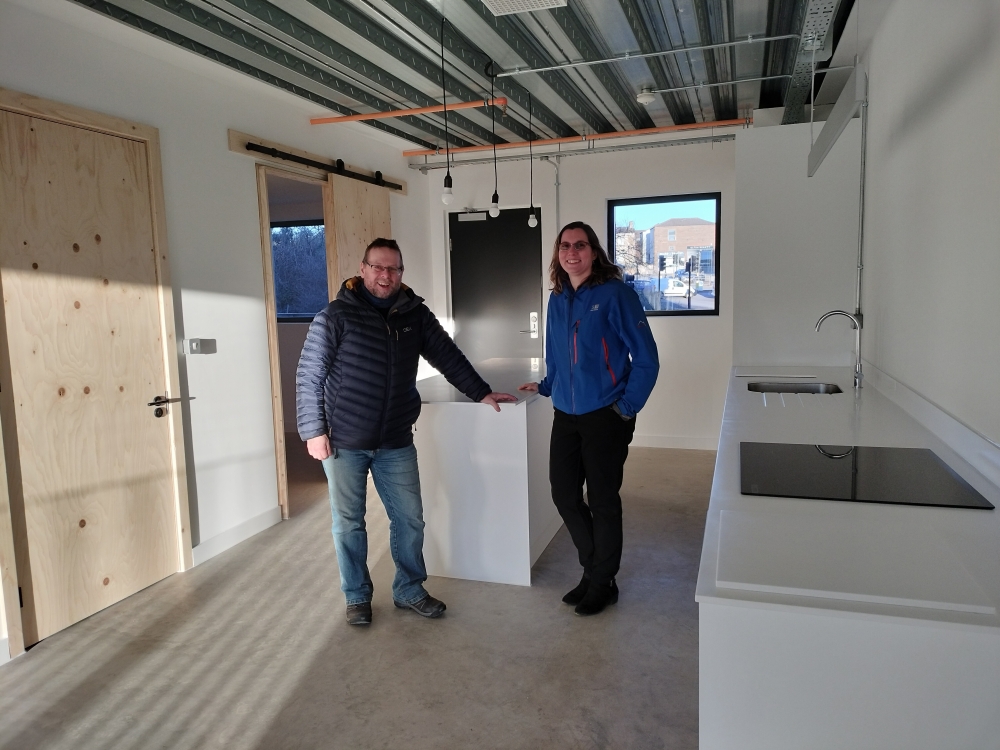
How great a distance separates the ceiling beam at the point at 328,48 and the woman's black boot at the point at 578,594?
9.31 ft

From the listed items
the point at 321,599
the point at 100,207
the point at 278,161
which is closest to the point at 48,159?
the point at 100,207

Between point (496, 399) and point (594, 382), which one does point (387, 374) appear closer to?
point (496, 399)

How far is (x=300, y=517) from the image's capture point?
176 inches

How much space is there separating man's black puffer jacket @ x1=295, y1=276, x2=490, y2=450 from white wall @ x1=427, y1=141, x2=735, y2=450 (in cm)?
349

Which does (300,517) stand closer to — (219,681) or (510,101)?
(219,681)

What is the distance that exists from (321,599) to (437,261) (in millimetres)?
3973

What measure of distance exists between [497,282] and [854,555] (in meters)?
5.43

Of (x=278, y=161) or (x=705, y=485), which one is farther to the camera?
(x=705, y=485)

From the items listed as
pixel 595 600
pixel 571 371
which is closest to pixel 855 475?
pixel 571 371

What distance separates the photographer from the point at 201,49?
356cm

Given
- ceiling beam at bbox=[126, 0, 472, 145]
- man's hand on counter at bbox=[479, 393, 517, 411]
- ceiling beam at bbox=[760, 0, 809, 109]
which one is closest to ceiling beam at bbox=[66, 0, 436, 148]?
ceiling beam at bbox=[126, 0, 472, 145]

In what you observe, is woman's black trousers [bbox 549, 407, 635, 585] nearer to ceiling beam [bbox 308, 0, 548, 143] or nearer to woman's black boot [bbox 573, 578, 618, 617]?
woman's black boot [bbox 573, 578, 618, 617]

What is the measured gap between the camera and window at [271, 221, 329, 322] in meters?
7.31

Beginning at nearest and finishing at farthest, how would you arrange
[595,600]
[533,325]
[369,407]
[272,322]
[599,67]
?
[369,407] < [595,600] < [599,67] < [272,322] < [533,325]
